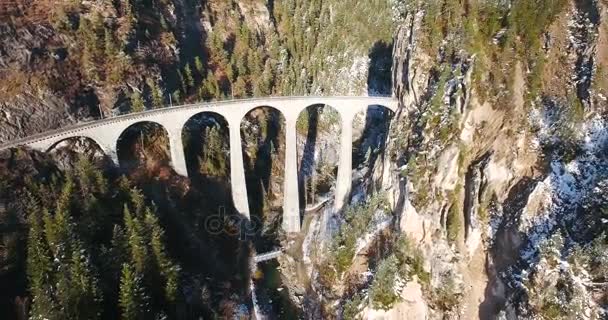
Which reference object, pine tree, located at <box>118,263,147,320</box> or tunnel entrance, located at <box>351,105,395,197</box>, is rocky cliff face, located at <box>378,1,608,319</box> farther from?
pine tree, located at <box>118,263,147,320</box>

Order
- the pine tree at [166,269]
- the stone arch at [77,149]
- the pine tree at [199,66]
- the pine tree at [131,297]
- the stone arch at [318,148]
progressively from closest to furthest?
the pine tree at [131,297]
the pine tree at [166,269]
the stone arch at [77,149]
the stone arch at [318,148]
the pine tree at [199,66]

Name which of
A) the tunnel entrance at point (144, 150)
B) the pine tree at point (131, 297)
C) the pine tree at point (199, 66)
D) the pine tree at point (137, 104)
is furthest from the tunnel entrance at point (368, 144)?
the pine tree at point (137, 104)

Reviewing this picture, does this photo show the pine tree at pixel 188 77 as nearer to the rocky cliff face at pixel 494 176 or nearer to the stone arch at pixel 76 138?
the stone arch at pixel 76 138

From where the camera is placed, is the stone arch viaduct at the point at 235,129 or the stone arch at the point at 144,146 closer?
the stone arch viaduct at the point at 235,129

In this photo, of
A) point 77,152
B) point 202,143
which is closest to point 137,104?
point 77,152

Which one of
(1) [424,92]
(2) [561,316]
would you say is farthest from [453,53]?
(2) [561,316]

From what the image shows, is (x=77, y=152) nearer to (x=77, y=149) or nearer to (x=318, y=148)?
(x=77, y=149)
